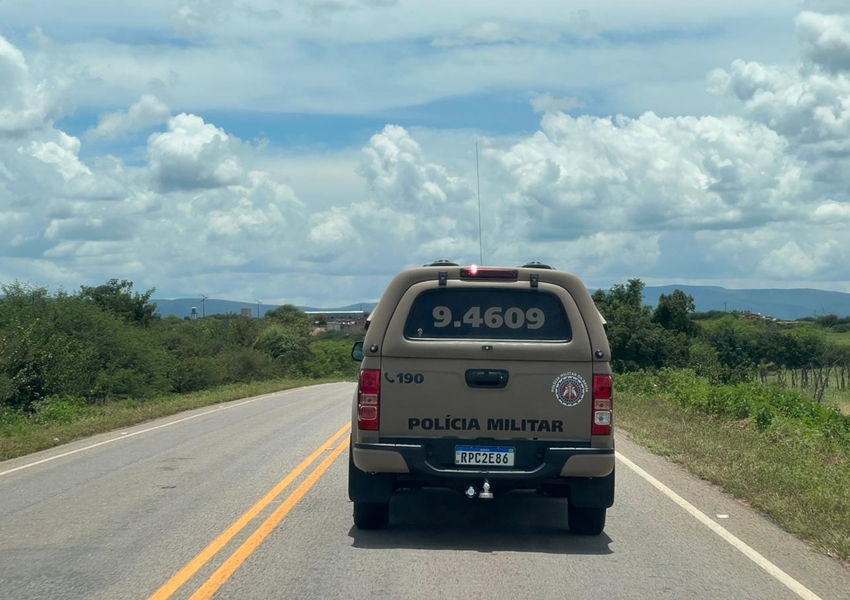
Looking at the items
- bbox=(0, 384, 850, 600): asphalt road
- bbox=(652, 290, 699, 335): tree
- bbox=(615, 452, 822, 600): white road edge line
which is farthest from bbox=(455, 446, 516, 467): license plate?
bbox=(652, 290, 699, 335): tree

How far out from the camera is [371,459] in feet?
26.8

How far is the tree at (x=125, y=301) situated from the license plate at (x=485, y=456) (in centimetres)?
4687

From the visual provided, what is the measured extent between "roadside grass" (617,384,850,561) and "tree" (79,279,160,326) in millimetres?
38103

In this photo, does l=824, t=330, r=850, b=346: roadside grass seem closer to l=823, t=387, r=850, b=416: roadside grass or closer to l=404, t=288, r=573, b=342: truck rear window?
l=823, t=387, r=850, b=416: roadside grass

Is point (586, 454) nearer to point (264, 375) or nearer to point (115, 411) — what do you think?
point (115, 411)

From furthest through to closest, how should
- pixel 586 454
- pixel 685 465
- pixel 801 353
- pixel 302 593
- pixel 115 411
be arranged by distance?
pixel 801 353 → pixel 115 411 → pixel 685 465 → pixel 586 454 → pixel 302 593

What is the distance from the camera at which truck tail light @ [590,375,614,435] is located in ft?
26.4

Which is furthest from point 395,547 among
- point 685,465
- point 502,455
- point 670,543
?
point 685,465

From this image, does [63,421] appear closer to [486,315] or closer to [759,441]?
[759,441]

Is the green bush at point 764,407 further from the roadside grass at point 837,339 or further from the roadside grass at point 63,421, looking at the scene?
the roadside grass at point 837,339

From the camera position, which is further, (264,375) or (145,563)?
(264,375)

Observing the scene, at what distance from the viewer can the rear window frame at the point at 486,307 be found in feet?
26.9

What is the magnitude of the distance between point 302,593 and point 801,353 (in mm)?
78934

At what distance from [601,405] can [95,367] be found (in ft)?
94.8
